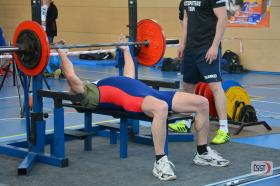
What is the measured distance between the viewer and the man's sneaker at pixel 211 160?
4113 millimetres

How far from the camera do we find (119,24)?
12953 mm

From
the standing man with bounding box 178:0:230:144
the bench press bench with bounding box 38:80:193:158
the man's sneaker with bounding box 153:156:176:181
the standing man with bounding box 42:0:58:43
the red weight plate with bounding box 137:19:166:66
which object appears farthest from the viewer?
the standing man with bounding box 42:0:58:43

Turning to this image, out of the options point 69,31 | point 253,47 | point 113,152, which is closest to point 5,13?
point 69,31

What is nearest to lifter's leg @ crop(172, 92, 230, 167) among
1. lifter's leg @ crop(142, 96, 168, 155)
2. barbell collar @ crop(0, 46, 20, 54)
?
lifter's leg @ crop(142, 96, 168, 155)

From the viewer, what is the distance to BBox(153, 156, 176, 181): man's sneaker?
3736 millimetres

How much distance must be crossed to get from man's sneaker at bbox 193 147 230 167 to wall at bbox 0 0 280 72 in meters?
6.65

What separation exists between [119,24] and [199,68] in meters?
8.18

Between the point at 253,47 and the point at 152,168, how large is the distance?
279 inches

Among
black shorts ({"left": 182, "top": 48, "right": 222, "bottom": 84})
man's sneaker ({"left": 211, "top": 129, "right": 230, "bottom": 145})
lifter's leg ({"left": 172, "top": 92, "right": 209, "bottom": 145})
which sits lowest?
man's sneaker ({"left": 211, "top": 129, "right": 230, "bottom": 145})

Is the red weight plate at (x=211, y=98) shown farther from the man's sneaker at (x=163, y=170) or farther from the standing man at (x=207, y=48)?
the man's sneaker at (x=163, y=170)

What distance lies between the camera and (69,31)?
1414 cm

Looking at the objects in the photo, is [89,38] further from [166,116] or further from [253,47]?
[166,116]

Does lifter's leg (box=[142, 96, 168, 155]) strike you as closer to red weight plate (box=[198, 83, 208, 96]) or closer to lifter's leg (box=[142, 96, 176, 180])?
lifter's leg (box=[142, 96, 176, 180])

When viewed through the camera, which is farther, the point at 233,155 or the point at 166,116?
the point at 233,155
